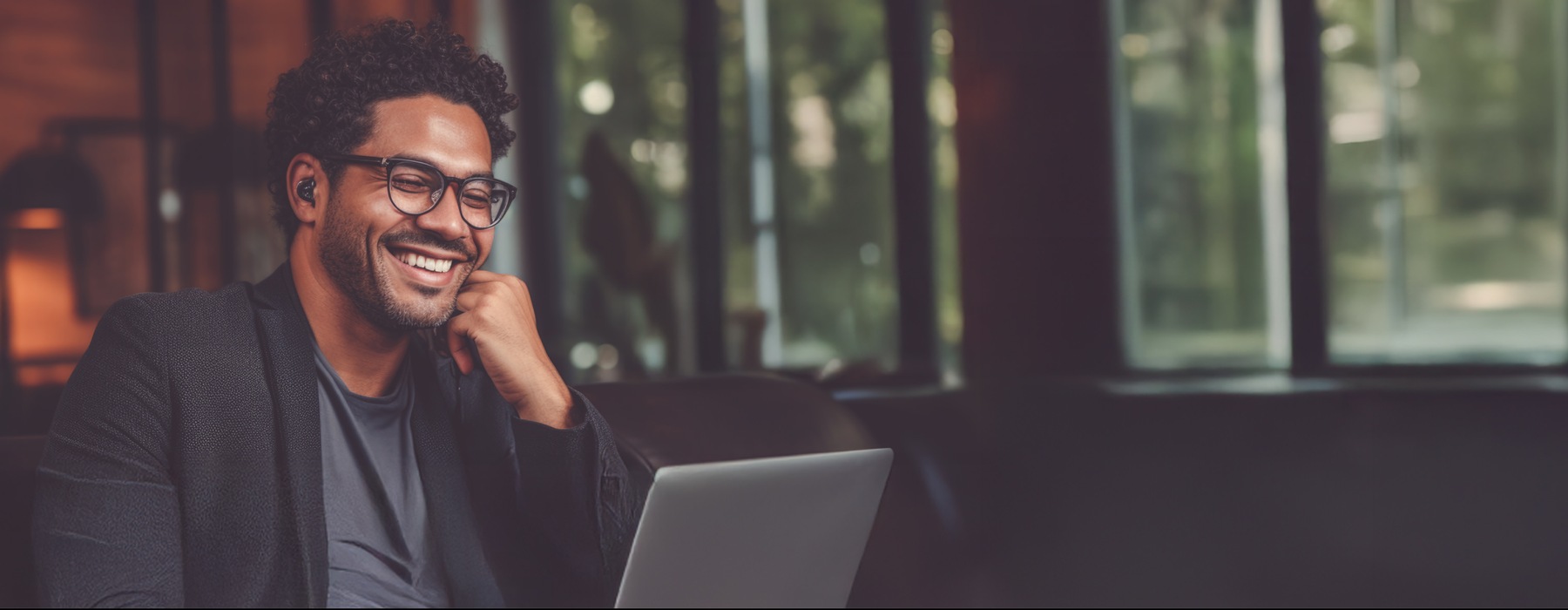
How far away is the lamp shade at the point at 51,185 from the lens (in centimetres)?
326

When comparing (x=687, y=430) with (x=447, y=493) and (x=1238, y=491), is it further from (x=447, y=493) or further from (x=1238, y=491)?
(x=1238, y=491)

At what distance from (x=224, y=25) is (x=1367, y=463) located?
11.3ft

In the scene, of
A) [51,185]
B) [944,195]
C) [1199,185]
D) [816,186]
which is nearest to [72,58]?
[51,185]

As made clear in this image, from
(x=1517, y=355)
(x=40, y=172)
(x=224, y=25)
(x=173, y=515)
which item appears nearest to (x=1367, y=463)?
(x=1517, y=355)

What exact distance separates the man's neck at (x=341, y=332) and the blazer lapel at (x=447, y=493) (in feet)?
0.16

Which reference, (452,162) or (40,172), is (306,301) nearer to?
(452,162)

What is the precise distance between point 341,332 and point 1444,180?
10.3 ft

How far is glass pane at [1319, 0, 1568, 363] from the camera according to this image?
3168 mm

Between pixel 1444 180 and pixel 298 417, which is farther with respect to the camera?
pixel 1444 180

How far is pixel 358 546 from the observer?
131 cm

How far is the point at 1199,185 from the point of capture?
3.45 meters

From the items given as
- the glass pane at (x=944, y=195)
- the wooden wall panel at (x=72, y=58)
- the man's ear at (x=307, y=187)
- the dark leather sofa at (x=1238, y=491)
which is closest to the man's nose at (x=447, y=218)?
the man's ear at (x=307, y=187)

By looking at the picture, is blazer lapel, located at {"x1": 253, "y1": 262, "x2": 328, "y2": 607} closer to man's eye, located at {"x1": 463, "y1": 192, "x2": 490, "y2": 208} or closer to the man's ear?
the man's ear

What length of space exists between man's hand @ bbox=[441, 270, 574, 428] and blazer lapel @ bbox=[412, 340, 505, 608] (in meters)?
0.05
